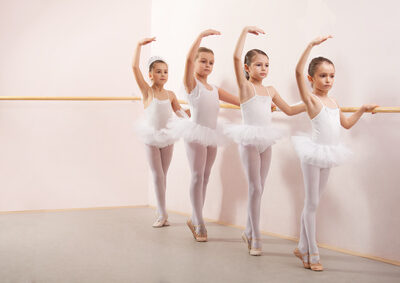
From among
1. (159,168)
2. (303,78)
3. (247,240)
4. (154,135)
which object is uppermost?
(303,78)

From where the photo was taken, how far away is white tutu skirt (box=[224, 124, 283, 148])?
8.64ft

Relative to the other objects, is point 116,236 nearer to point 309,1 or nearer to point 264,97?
point 264,97

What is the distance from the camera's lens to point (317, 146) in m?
2.39

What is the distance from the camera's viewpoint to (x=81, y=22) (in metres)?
4.04

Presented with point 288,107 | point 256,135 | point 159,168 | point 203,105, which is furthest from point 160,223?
point 288,107

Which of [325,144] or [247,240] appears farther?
[247,240]

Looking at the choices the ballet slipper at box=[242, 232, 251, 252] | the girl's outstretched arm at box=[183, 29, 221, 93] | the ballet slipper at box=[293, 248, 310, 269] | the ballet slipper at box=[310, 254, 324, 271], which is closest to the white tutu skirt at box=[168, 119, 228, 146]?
the girl's outstretched arm at box=[183, 29, 221, 93]

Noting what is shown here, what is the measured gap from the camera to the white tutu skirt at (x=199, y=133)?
2.91m

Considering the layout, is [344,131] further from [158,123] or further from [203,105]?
[158,123]

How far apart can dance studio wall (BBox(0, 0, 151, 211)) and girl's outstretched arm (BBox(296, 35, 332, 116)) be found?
2.04 meters

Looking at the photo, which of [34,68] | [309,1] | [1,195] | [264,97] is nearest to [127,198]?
Result: [1,195]

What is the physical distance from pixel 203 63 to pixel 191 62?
0.17m

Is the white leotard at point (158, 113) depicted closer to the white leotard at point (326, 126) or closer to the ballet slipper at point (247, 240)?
the ballet slipper at point (247, 240)

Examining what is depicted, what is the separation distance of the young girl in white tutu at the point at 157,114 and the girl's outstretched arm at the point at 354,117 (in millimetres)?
1143
